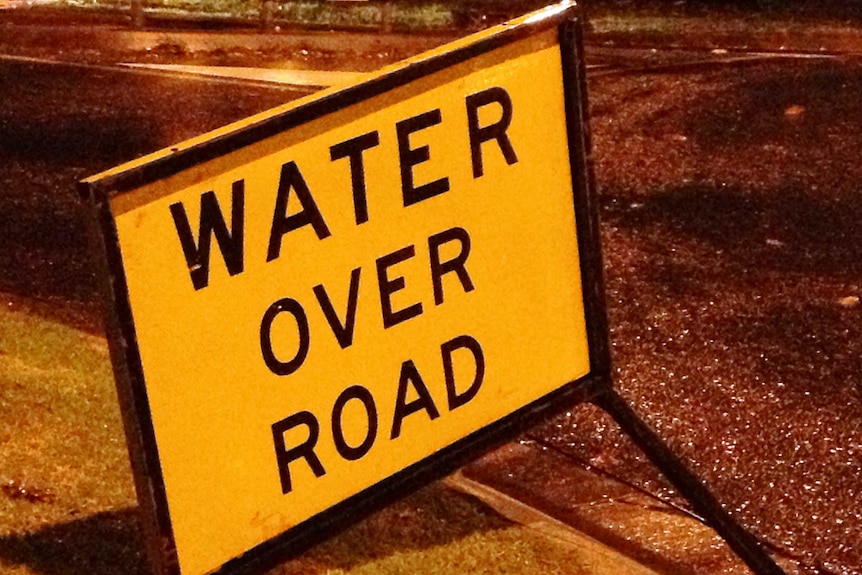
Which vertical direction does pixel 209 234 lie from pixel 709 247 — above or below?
above

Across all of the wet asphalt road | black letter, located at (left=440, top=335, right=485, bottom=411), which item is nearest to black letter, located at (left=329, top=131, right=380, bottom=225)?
black letter, located at (left=440, top=335, right=485, bottom=411)

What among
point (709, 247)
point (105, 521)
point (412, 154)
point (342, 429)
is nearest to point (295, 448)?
point (342, 429)

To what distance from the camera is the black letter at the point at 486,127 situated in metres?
2.40

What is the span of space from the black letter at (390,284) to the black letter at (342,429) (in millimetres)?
132

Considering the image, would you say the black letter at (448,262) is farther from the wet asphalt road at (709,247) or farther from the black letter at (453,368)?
the wet asphalt road at (709,247)

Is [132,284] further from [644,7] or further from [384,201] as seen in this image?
[644,7]

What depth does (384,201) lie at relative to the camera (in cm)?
232

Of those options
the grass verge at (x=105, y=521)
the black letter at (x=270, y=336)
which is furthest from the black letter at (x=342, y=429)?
the grass verge at (x=105, y=521)

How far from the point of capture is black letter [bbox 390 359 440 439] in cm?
241

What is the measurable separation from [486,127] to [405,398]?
1.75ft

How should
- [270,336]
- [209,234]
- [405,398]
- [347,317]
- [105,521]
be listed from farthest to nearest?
[105,521] < [405,398] < [347,317] < [270,336] < [209,234]

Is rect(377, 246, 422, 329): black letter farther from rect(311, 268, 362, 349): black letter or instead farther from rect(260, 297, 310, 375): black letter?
rect(260, 297, 310, 375): black letter

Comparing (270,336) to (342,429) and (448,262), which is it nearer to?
(342,429)

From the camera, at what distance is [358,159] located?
2260mm
